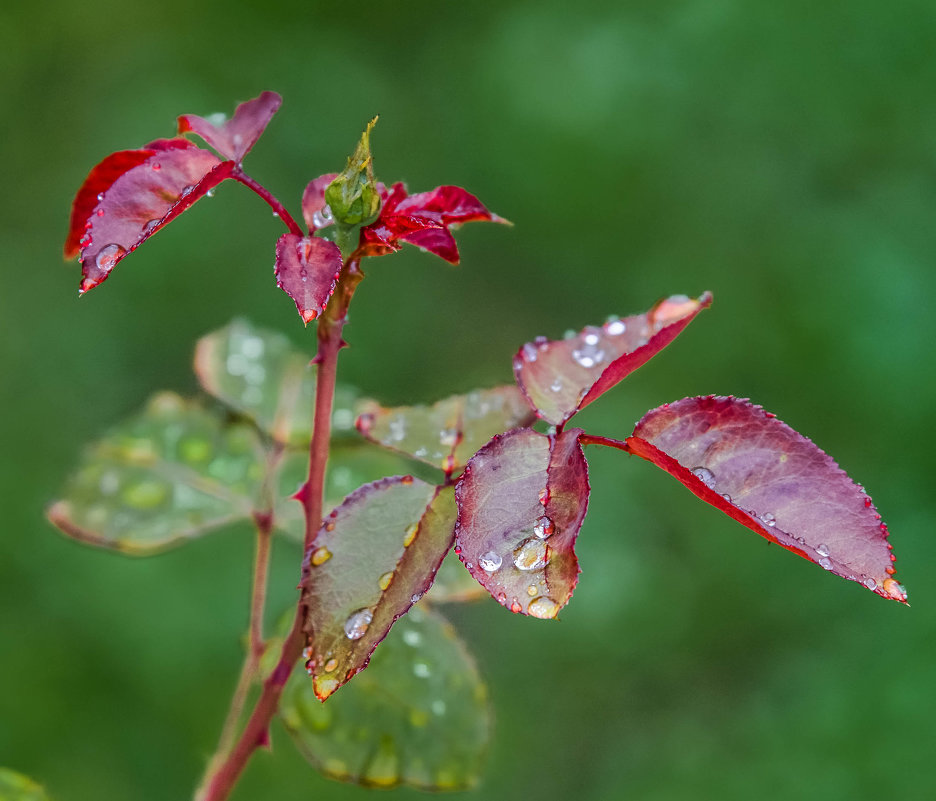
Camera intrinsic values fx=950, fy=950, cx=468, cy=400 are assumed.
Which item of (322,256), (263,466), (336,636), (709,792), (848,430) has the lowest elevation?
(709,792)

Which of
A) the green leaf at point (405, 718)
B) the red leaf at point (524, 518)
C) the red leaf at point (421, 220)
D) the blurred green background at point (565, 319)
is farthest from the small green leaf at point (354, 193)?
the blurred green background at point (565, 319)

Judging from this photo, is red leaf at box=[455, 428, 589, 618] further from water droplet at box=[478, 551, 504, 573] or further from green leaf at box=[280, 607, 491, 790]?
green leaf at box=[280, 607, 491, 790]

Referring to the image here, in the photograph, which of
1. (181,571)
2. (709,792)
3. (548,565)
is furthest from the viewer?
(181,571)

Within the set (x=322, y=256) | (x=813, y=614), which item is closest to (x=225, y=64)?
(x=813, y=614)

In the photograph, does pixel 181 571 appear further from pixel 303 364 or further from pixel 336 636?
pixel 336 636

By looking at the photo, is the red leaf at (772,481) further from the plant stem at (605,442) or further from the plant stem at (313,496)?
the plant stem at (313,496)

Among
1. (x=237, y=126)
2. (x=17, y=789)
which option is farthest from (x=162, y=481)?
(x=237, y=126)

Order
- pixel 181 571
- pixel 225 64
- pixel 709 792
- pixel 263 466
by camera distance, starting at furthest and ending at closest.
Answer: pixel 225 64, pixel 181 571, pixel 709 792, pixel 263 466

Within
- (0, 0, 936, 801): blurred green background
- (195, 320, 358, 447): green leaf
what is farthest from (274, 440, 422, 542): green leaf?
(0, 0, 936, 801): blurred green background
